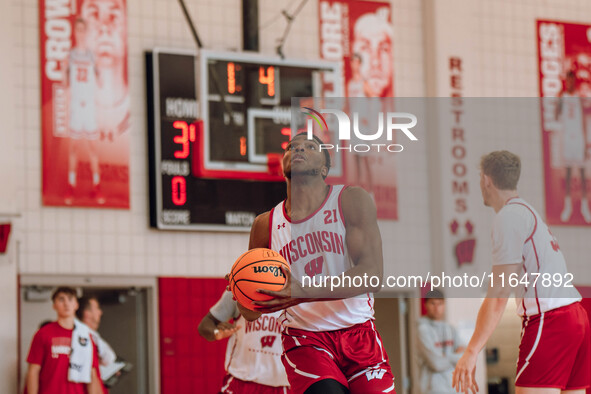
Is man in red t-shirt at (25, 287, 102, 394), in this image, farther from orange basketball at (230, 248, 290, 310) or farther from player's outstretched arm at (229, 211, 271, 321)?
orange basketball at (230, 248, 290, 310)

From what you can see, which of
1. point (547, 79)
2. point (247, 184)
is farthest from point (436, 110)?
point (247, 184)

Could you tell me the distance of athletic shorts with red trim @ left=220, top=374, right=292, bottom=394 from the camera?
23.9 ft

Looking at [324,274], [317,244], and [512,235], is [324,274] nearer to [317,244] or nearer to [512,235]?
[317,244]

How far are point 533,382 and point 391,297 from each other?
7.88 meters

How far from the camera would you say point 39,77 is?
1157 cm

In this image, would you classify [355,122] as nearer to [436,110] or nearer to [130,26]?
[436,110]

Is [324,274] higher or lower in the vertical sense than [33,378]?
higher

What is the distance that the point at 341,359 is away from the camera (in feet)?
17.2

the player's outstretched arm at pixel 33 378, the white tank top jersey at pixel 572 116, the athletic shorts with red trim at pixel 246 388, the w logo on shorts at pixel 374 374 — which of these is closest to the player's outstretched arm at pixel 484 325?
the w logo on shorts at pixel 374 374

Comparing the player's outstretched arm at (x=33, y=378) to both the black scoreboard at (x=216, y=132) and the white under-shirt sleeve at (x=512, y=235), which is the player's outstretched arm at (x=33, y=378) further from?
the white under-shirt sleeve at (x=512, y=235)

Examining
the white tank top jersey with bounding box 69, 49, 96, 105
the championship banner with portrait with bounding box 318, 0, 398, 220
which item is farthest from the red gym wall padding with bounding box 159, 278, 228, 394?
the championship banner with portrait with bounding box 318, 0, 398, 220

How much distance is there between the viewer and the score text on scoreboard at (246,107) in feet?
37.1

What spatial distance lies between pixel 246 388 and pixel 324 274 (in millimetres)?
2286

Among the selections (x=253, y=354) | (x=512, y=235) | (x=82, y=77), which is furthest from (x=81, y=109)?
(x=512, y=235)
